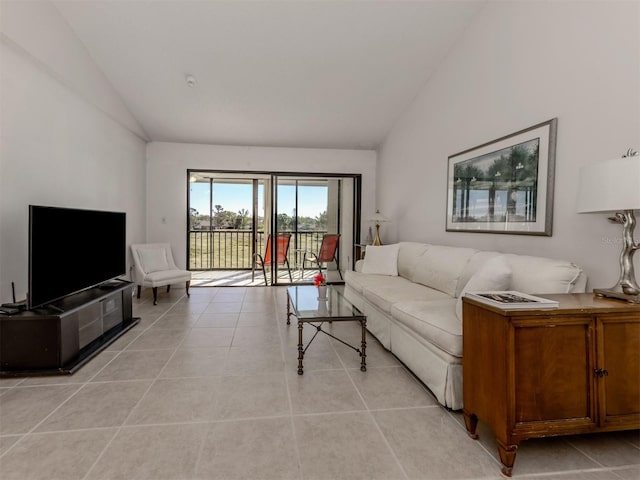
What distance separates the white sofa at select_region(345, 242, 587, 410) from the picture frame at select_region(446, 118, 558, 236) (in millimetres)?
358

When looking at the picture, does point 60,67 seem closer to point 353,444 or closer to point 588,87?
point 353,444

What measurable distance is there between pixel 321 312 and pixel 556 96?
2.34 metres

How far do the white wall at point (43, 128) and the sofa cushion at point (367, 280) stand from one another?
2.67 m

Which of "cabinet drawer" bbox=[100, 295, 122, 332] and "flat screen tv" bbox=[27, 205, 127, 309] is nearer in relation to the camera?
"flat screen tv" bbox=[27, 205, 127, 309]

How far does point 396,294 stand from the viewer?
2.88 meters

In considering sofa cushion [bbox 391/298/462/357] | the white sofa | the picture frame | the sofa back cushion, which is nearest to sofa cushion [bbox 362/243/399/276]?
the sofa back cushion

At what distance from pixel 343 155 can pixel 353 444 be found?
16.6ft

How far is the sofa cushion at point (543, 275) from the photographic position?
190cm

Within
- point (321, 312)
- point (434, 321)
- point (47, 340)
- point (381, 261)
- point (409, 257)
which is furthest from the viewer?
point (381, 261)

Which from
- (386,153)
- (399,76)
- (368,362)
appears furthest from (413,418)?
(386,153)

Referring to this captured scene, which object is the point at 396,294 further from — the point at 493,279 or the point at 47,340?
the point at 47,340

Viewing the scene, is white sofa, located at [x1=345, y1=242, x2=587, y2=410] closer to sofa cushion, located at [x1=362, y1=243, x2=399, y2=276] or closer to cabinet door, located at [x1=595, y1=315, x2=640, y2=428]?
sofa cushion, located at [x1=362, y1=243, x2=399, y2=276]

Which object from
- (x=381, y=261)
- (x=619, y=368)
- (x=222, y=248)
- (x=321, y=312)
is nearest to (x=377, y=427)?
(x=321, y=312)

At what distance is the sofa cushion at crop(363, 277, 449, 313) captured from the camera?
107 inches
